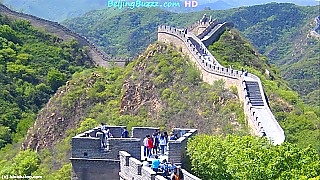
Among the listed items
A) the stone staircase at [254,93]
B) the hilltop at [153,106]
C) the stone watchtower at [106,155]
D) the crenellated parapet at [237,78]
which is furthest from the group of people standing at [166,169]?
the stone staircase at [254,93]

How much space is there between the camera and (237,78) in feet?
126

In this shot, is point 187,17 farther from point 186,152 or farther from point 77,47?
point 186,152

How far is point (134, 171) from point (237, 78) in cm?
2425

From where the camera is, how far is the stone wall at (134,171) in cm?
1390

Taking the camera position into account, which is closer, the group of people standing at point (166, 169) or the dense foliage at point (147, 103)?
the group of people standing at point (166, 169)

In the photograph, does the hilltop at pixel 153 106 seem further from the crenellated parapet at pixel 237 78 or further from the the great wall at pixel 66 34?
the the great wall at pixel 66 34

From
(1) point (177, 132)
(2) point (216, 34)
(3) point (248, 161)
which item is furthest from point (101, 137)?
(2) point (216, 34)

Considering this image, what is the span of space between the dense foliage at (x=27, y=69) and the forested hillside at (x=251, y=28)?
65238mm

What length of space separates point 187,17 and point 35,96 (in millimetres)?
117948

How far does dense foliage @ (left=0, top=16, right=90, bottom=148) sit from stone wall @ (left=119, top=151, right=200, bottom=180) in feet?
124

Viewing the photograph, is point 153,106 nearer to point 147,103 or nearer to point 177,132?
point 147,103

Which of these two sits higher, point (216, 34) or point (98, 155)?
point (216, 34)

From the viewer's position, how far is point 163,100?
44.9 metres

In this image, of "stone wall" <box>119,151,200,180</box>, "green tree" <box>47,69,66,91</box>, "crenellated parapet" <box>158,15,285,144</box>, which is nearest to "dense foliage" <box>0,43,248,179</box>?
"crenellated parapet" <box>158,15,285,144</box>
